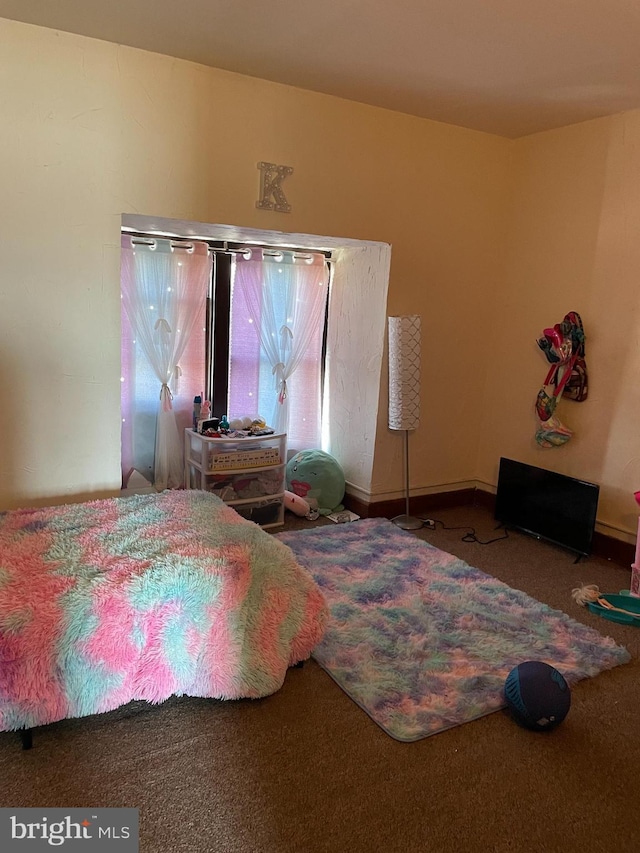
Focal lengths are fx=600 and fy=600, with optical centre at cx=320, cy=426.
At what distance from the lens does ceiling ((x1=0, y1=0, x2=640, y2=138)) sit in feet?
6.89

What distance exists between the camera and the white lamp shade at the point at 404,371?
3439 mm

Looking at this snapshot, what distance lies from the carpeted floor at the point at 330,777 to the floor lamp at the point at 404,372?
1.75 metres

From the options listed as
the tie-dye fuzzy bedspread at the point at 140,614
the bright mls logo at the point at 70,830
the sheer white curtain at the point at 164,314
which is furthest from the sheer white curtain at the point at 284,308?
the bright mls logo at the point at 70,830

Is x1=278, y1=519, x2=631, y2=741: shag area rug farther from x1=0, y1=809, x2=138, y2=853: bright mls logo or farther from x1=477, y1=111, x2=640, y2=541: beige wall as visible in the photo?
x1=477, y1=111, x2=640, y2=541: beige wall

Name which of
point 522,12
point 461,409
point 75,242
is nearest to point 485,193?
point 461,409

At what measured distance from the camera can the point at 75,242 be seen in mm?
2625

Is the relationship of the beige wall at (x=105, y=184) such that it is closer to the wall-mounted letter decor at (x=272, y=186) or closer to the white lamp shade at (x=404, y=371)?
the wall-mounted letter decor at (x=272, y=186)

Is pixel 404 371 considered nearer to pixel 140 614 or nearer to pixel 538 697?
pixel 538 697

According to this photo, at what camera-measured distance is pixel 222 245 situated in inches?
144

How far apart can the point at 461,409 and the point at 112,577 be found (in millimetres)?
2677

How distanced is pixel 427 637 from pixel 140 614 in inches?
46.3

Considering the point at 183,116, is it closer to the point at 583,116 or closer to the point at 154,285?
the point at 154,285

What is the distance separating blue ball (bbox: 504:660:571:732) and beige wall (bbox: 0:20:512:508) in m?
1.97

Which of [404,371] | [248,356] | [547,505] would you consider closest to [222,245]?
[248,356]
